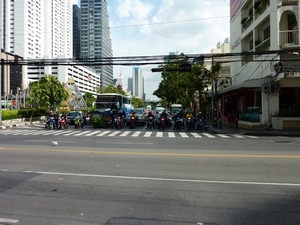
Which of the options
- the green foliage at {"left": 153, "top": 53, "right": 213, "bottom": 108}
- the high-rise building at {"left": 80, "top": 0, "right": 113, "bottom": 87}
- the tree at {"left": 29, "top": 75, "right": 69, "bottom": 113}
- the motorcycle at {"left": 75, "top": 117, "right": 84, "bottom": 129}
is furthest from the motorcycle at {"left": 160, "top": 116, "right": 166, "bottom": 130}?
the high-rise building at {"left": 80, "top": 0, "right": 113, "bottom": 87}

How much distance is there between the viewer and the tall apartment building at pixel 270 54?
66.0ft

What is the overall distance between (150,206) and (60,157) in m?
5.71

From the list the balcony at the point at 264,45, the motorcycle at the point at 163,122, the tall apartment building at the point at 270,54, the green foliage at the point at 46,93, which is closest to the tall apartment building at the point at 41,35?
the green foliage at the point at 46,93

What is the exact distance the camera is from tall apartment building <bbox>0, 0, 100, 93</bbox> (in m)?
127

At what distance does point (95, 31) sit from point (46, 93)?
7991 centimetres

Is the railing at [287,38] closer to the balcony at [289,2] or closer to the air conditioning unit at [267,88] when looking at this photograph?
the balcony at [289,2]

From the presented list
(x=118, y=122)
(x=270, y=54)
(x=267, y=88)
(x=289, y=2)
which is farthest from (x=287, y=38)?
(x=118, y=122)

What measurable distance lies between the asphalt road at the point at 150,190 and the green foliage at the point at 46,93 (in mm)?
29261

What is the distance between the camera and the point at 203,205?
16.9 ft

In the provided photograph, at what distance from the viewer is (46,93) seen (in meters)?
37.8

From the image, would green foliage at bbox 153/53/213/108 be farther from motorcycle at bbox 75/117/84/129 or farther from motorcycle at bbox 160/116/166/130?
motorcycle at bbox 75/117/84/129

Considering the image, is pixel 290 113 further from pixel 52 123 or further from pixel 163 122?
pixel 52 123

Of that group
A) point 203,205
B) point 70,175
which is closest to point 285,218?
point 203,205

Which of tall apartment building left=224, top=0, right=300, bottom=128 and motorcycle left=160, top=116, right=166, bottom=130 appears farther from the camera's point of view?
motorcycle left=160, top=116, right=166, bottom=130
